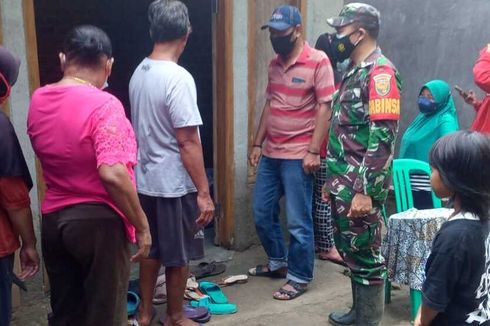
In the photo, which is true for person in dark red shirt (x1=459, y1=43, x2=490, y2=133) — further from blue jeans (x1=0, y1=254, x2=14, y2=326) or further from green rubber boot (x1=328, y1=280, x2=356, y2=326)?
blue jeans (x1=0, y1=254, x2=14, y2=326)

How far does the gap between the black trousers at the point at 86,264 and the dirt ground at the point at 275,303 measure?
44.0 inches

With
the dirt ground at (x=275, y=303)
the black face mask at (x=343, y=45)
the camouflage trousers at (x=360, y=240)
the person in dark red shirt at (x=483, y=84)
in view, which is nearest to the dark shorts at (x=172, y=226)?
the dirt ground at (x=275, y=303)

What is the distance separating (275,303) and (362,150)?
1.43m

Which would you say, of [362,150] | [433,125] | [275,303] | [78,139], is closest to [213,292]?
[275,303]

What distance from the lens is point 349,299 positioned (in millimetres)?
4121

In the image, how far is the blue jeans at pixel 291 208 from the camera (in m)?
4.09

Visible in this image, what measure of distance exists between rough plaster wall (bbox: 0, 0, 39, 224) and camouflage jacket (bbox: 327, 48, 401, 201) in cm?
187

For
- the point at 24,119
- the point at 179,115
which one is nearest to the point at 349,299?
the point at 179,115

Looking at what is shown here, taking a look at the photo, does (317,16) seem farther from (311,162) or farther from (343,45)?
(343,45)

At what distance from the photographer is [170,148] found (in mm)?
3266

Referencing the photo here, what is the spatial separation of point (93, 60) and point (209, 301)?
2092mm

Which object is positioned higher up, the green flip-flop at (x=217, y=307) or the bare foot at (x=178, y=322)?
the bare foot at (x=178, y=322)

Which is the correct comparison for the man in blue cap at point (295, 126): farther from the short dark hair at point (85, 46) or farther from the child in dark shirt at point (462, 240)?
the child in dark shirt at point (462, 240)

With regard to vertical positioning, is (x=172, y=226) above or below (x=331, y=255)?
above
